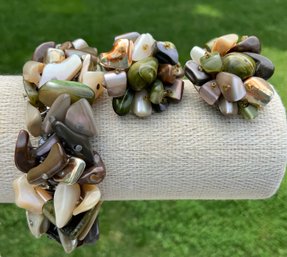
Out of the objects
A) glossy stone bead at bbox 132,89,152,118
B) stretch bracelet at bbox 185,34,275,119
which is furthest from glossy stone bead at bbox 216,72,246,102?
glossy stone bead at bbox 132,89,152,118

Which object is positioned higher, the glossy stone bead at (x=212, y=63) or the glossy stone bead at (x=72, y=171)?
the glossy stone bead at (x=212, y=63)

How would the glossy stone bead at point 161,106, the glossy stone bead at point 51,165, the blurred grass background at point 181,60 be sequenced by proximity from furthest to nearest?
the blurred grass background at point 181,60
the glossy stone bead at point 161,106
the glossy stone bead at point 51,165

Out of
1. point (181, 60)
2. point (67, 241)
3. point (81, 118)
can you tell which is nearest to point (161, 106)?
point (81, 118)

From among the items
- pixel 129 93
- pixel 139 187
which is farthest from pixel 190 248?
pixel 129 93

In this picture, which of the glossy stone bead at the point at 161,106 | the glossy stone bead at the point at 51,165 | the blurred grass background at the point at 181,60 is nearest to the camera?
the glossy stone bead at the point at 51,165

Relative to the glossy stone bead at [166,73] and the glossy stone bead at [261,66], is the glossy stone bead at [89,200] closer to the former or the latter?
the glossy stone bead at [166,73]

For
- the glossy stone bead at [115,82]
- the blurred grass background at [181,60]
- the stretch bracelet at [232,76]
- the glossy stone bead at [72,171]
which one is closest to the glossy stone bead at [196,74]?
the stretch bracelet at [232,76]
